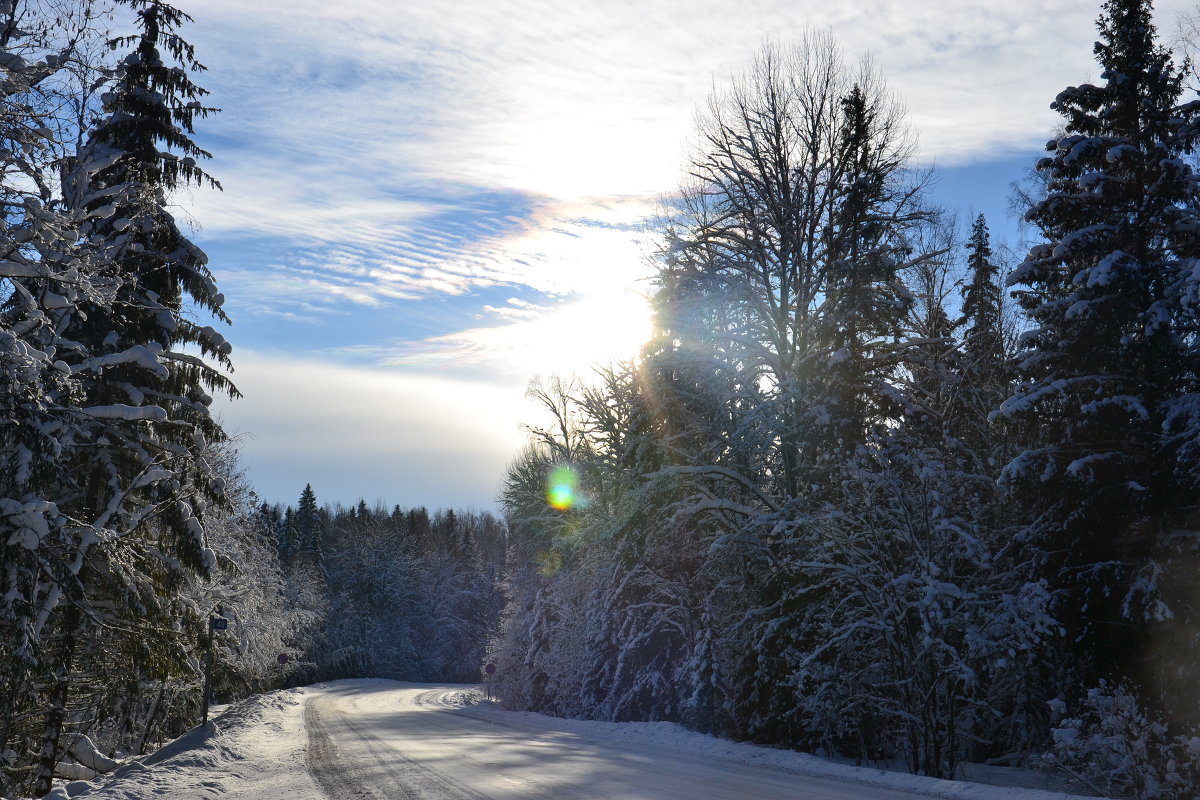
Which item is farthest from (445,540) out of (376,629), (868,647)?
(868,647)

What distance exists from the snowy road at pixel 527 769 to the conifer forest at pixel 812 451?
3.16 metres

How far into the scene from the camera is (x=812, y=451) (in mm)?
20703

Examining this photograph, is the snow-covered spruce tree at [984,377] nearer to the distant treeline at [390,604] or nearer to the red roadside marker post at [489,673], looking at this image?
the red roadside marker post at [489,673]

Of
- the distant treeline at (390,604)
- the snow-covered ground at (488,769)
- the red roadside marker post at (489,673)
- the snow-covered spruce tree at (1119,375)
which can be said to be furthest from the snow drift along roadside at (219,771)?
the distant treeline at (390,604)

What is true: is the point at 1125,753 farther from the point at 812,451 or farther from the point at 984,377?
the point at 984,377

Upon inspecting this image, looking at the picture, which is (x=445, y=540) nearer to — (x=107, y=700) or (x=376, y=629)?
(x=376, y=629)

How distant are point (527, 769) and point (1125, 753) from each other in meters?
8.54

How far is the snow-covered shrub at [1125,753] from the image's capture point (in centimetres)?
1195

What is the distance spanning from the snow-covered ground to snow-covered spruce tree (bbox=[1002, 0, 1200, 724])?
530 cm

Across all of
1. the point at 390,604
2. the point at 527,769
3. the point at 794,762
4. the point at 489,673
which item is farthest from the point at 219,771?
the point at 390,604

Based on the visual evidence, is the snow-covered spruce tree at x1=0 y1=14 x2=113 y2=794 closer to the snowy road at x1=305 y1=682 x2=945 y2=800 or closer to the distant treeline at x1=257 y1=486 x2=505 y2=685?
the snowy road at x1=305 y1=682 x2=945 y2=800

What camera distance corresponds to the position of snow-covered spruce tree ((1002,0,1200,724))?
1401 cm

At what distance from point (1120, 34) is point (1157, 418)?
7200 mm

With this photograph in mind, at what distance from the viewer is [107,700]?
20.1 m
